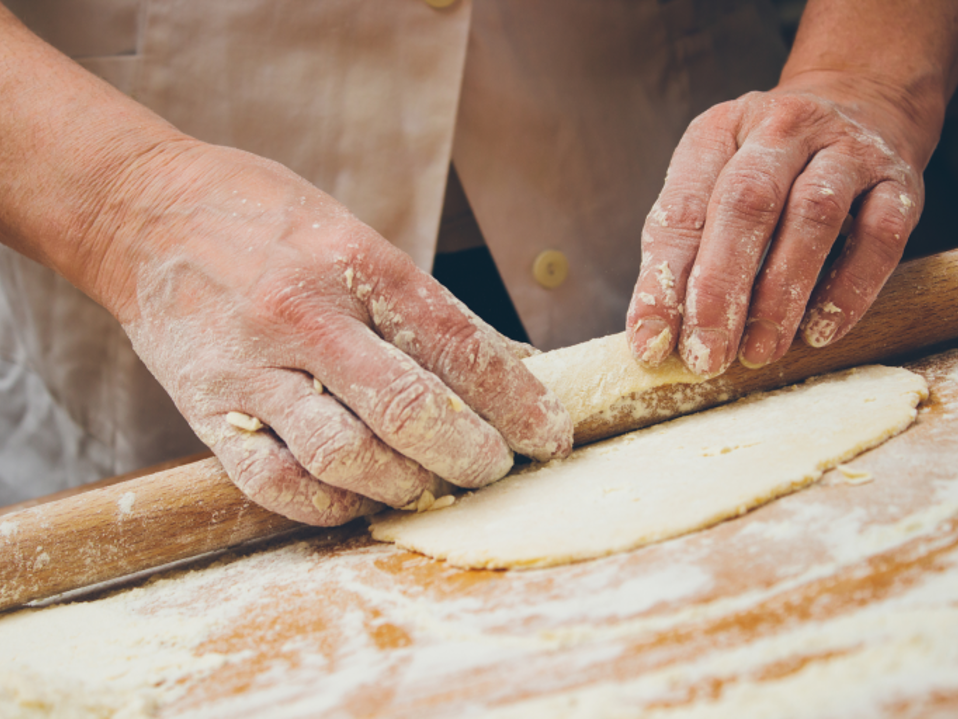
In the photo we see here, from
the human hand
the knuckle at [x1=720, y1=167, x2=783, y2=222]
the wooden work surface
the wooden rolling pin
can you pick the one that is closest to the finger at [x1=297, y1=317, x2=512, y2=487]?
the wooden work surface

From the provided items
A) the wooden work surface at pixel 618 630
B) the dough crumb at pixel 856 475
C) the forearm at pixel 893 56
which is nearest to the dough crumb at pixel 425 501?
→ the wooden work surface at pixel 618 630

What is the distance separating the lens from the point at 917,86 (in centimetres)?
167

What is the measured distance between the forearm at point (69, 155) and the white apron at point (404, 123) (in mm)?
377

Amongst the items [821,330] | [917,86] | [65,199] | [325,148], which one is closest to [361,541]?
[65,199]

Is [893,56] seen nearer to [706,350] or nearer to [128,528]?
[706,350]

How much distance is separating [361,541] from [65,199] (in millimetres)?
965

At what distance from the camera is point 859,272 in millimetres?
1304

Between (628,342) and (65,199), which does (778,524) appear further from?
(65,199)

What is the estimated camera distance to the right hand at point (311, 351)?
1054 millimetres

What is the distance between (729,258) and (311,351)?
0.84m

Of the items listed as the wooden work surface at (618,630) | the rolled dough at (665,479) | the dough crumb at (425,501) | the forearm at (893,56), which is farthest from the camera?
the forearm at (893,56)

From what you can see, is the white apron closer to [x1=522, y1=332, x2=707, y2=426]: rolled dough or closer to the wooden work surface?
[x1=522, y1=332, x2=707, y2=426]: rolled dough

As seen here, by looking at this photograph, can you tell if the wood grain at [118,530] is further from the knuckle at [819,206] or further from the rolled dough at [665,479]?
the knuckle at [819,206]

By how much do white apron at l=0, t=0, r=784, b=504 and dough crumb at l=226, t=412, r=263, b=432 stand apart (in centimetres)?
92
